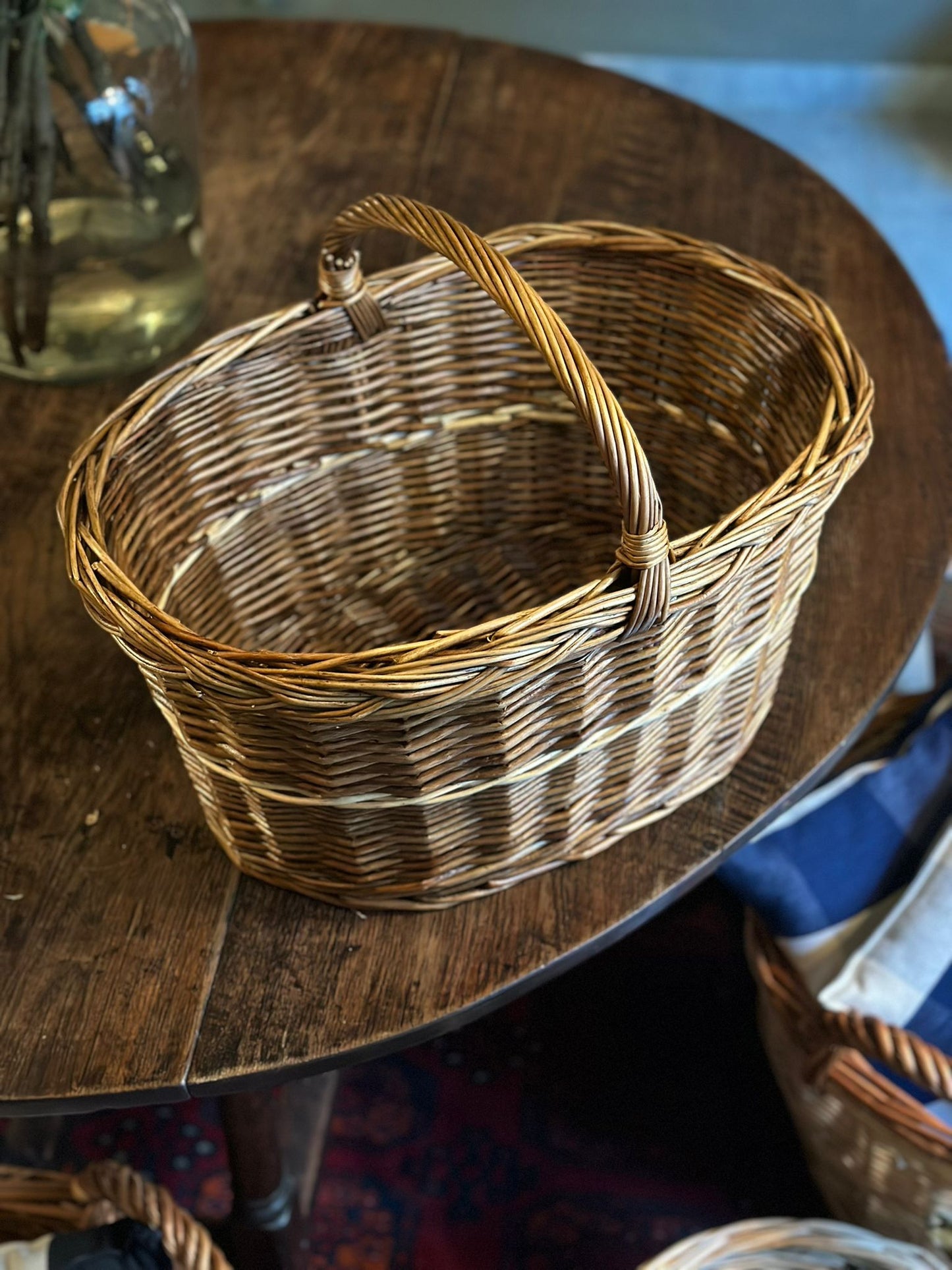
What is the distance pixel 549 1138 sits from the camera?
108 cm

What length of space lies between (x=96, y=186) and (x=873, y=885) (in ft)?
2.42

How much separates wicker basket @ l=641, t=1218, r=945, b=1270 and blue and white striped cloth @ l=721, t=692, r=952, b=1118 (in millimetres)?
106

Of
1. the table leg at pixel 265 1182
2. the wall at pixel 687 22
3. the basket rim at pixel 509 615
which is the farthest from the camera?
Answer: the wall at pixel 687 22

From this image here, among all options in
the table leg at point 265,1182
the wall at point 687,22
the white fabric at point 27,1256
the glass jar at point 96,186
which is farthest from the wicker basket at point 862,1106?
the wall at point 687,22

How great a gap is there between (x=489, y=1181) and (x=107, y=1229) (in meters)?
0.45

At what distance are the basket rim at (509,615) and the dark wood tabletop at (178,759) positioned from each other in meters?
0.14

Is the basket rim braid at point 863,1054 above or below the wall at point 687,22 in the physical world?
below

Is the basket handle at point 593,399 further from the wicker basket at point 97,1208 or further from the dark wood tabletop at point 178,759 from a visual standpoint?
the wicker basket at point 97,1208

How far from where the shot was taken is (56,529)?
2.58ft

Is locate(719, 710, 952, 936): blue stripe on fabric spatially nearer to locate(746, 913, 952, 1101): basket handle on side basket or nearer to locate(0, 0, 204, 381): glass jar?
locate(746, 913, 952, 1101): basket handle on side basket

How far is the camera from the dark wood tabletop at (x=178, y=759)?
1.81 feet

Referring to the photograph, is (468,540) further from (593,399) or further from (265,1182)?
(265,1182)

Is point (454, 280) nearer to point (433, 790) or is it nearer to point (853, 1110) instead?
point (433, 790)

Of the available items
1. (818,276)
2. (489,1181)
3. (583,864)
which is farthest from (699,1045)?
(818,276)
